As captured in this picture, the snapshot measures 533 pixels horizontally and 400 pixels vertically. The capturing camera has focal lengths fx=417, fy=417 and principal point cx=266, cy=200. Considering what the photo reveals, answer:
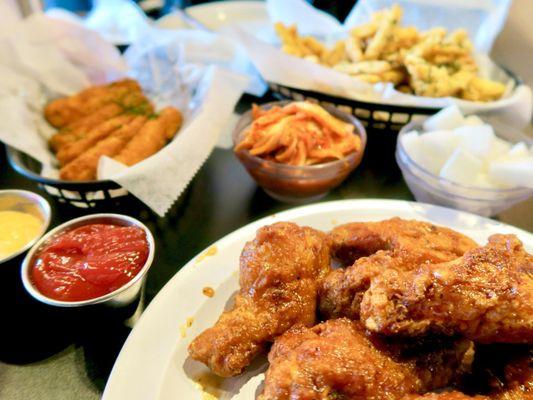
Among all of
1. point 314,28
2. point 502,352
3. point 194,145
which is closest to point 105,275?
point 194,145

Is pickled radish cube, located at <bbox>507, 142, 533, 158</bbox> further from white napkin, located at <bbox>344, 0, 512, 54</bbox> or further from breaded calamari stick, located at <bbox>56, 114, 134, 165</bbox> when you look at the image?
breaded calamari stick, located at <bbox>56, 114, 134, 165</bbox>

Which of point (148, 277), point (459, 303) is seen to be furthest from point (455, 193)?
point (148, 277)

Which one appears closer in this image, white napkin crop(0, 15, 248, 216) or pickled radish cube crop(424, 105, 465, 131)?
white napkin crop(0, 15, 248, 216)

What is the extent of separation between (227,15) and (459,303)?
10.7 feet

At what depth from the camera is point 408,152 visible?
212 cm

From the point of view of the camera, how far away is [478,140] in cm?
204

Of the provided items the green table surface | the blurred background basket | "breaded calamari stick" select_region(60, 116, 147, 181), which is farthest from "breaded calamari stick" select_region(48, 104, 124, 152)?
the blurred background basket

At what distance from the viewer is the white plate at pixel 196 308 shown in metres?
1.32

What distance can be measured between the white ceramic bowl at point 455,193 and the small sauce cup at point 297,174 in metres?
0.27

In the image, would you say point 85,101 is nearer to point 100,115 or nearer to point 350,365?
point 100,115

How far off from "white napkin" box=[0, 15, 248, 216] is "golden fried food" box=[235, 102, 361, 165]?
31 cm

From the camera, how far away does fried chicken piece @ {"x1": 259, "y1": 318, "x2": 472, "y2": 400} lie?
115 cm

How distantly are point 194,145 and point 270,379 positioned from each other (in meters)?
1.33

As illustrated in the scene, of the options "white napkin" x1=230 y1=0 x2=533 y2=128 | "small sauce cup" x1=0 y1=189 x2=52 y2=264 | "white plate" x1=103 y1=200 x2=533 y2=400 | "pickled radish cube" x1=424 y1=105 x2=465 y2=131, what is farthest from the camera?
"white napkin" x1=230 y1=0 x2=533 y2=128
